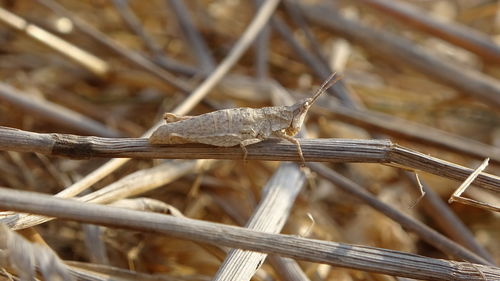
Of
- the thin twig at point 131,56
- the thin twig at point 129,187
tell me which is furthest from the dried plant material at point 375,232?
the thin twig at point 131,56

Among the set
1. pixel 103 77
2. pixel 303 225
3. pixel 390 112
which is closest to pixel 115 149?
pixel 303 225

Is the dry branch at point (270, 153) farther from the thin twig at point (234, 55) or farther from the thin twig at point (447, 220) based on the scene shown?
the thin twig at point (447, 220)

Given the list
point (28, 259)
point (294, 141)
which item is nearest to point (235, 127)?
point (294, 141)

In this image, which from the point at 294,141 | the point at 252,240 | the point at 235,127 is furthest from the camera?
the point at 235,127

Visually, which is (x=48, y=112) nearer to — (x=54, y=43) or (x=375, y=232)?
(x=54, y=43)

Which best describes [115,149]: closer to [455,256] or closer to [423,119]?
[455,256]

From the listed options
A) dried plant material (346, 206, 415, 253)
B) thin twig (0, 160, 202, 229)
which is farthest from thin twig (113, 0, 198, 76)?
dried plant material (346, 206, 415, 253)
